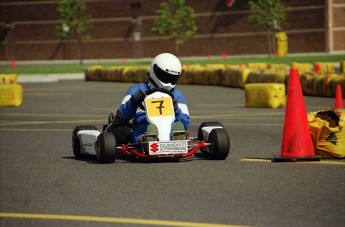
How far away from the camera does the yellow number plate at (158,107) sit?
11.5 m

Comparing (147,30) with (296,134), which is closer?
(296,134)

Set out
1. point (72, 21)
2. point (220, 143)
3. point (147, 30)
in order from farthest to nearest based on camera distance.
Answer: point (147, 30), point (72, 21), point (220, 143)

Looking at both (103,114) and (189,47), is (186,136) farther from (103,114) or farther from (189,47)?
(189,47)

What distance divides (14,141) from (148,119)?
13.5 ft

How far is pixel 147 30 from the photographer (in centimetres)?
8194

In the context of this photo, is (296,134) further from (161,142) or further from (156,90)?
(156,90)

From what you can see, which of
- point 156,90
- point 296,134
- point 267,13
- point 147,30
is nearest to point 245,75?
point 156,90

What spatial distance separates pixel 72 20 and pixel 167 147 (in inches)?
2751

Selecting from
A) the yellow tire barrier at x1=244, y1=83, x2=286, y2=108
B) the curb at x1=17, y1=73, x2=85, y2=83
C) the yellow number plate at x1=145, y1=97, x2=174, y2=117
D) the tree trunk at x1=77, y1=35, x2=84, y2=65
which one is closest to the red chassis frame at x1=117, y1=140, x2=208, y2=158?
the yellow number plate at x1=145, y1=97, x2=174, y2=117

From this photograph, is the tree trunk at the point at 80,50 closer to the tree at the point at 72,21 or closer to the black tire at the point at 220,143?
the tree at the point at 72,21

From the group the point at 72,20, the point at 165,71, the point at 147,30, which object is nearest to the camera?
the point at 165,71

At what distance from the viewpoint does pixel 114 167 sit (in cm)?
1098

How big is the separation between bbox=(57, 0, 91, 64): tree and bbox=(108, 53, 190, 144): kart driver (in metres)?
67.7

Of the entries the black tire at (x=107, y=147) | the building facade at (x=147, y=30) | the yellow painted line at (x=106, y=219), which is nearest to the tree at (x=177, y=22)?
the building facade at (x=147, y=30)
